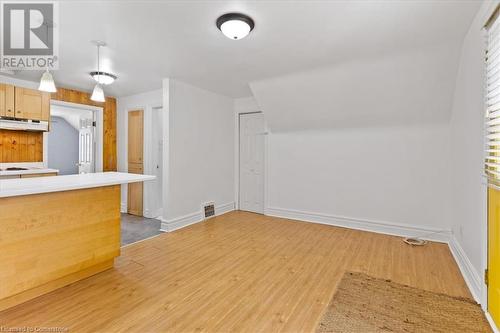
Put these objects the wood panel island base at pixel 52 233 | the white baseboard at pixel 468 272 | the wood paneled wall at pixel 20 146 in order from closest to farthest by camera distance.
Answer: the wood panel island base at pixel 52 233
the white baseboard at pixel 468 272
the wood paneled wall at pixel 20 146

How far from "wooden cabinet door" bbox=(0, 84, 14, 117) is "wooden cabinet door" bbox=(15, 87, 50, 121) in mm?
61

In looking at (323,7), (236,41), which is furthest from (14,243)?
(323,7)

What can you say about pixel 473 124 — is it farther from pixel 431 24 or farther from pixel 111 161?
pixel 111 161

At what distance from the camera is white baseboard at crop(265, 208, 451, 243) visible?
3493 millimetres

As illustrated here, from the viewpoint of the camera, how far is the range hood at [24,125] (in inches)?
146

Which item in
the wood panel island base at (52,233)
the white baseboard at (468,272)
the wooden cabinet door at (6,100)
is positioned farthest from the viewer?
the wooden cabinet door at (6,100)

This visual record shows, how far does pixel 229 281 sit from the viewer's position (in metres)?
2.37

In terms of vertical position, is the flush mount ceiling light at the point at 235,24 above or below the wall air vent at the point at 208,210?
above

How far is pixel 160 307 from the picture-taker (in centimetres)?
195

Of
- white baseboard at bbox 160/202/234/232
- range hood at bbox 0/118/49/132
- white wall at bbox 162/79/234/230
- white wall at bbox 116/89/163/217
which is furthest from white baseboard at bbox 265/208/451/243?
range hood at bbox 0/118/49/132

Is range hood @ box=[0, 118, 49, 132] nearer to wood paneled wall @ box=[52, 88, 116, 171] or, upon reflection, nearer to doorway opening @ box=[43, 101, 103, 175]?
doorway opening @ box=[43, 101, 103, 175]

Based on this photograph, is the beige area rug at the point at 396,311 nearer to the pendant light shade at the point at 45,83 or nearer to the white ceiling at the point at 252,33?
the white ceiling at the point at 252,33

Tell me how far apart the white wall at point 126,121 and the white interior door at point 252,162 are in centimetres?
189

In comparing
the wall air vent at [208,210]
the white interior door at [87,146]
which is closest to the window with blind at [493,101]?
the wall air vent at [208,210]
